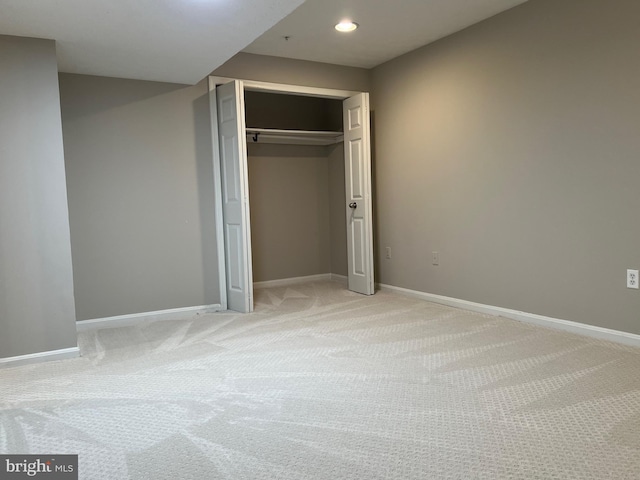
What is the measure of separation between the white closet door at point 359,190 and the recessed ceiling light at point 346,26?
3.03 ft

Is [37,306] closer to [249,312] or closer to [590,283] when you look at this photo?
[249,312]

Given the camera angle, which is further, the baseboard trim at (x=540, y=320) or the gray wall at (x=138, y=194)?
the gray wall at (x=138, y=194)

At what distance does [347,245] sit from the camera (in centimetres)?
554

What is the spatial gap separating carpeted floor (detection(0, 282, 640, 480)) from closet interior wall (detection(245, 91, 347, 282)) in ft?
6.88

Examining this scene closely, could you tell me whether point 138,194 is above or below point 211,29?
below

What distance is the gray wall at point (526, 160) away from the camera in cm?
317

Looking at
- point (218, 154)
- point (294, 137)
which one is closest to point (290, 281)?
point (294, 137)

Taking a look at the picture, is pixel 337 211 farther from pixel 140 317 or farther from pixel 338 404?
pixel 338 404

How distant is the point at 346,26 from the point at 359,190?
1.65m

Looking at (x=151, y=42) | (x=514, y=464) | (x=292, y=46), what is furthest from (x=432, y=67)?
(x=514, y=464)

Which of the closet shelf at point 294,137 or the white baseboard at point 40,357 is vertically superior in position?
the closet shelf at point 294,137

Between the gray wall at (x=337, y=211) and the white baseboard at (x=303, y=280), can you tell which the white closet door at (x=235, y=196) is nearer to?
the white baseboard at (x=303, y=280)

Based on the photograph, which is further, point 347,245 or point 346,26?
point 347,245

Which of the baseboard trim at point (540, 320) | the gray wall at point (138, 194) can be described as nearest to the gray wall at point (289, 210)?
the gray wall at point (138, 194)
